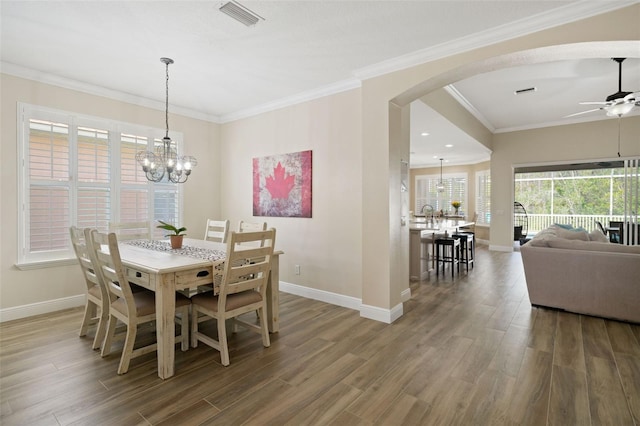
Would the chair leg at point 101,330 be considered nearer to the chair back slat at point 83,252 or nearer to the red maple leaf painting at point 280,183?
the chair back slat at point 83,252

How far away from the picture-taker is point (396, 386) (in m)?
2.22

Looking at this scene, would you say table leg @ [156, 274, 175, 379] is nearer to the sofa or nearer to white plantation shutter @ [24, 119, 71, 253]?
white plantation shutter @ [24, 119, 71, 253]

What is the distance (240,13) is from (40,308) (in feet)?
13.0

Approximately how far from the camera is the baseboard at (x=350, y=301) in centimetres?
344

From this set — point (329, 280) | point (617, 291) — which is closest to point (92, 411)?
point (329, 280)

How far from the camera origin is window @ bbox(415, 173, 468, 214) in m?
10.9

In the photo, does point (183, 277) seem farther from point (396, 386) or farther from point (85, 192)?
point (85, 192)

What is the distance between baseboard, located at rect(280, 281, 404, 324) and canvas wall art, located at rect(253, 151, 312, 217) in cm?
107

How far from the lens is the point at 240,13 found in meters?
2.46

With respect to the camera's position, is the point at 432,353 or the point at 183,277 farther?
the point at 432,353

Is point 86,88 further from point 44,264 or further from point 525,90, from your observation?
point 525,90

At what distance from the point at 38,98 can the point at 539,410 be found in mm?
5627

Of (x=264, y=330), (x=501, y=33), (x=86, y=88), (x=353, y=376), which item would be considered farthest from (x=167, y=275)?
(x=501, y=33)

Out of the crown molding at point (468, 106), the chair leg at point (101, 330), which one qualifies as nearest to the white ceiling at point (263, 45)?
the crown molding at point (468, 106)
